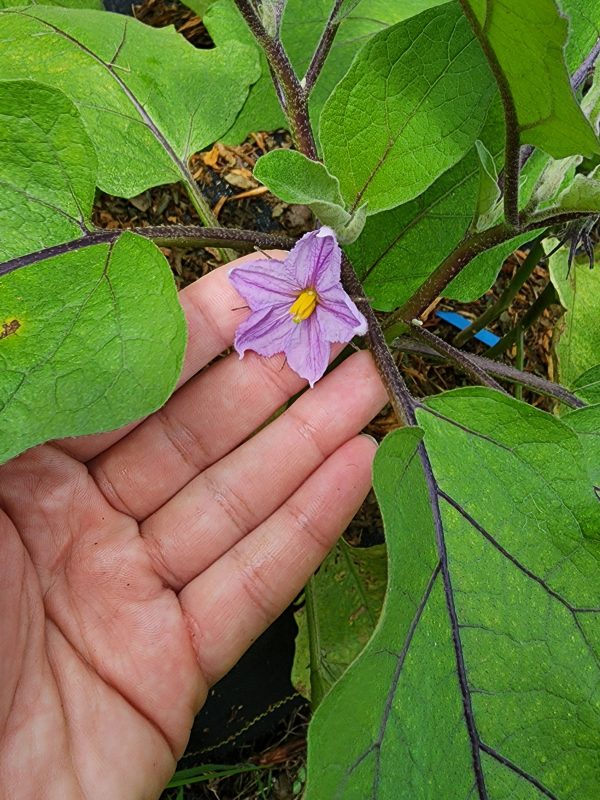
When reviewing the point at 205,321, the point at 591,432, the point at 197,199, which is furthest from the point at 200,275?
the point at 591,432

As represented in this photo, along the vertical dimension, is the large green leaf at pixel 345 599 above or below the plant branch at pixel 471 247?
below

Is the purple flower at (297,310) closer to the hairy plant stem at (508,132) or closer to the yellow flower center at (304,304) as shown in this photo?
the yellow flower center at (304,304)

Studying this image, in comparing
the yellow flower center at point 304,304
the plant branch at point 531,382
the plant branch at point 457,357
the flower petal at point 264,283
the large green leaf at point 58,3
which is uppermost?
the large green leaf at point 58,3

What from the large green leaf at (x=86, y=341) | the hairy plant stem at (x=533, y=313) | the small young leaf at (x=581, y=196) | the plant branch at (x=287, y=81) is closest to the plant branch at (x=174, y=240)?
the large green leaf at (x=86, y=341)

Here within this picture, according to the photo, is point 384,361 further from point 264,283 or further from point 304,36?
point 304,36

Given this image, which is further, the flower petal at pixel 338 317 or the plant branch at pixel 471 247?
the flower petal at pixel 338 317

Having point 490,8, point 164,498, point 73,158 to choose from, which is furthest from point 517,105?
point 164,498

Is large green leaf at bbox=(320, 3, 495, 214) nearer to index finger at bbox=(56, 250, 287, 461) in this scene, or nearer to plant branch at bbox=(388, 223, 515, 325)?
plant branch at bbox=(388, 223, 515, 325)
